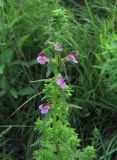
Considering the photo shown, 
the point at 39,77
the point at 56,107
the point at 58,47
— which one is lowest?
the point at 39,77

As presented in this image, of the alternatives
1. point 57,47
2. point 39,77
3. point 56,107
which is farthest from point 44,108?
point 39,77

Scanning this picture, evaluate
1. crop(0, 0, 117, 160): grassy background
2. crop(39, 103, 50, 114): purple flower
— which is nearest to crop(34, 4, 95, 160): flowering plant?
crop(39, 103, 50, 114): purple flower

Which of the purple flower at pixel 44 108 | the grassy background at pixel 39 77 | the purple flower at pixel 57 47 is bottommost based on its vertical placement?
the grassy background at pixel 39 77

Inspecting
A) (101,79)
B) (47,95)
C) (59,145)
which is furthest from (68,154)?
(101,79)

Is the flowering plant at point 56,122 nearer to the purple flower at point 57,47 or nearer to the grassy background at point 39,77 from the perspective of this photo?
the purple flower at point 57,47

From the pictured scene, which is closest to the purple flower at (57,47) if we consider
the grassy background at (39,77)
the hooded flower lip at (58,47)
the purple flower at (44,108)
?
the hooded flower lip at (58,47)

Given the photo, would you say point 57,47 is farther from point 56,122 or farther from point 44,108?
point 56,122

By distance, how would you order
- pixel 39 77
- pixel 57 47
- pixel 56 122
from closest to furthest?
pixel 57 47, pixel 56 122, pixel 39 77

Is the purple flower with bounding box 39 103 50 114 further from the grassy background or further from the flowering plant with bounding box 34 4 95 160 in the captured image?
the grassy background

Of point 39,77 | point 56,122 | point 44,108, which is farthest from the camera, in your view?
point 39,77
